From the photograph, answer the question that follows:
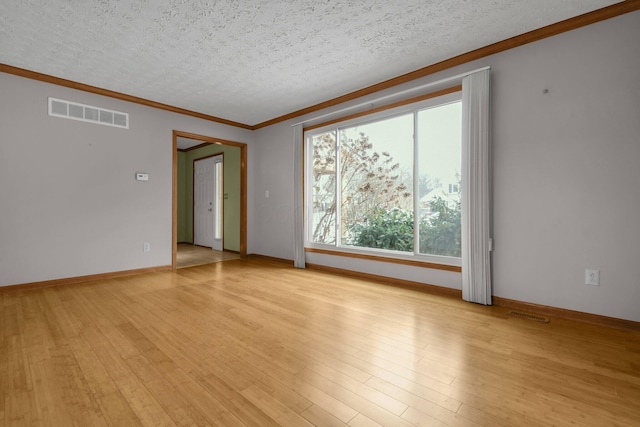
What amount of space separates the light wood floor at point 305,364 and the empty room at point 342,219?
0.02 m

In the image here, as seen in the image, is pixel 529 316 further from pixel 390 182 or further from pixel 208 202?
pixel 208 202

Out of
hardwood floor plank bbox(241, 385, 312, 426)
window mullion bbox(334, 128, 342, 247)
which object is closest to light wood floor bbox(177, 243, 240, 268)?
window mullion bbox(334, 128, 342, 247)

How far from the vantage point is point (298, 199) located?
527 cm

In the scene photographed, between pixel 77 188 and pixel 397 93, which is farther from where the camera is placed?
pixel 77 188

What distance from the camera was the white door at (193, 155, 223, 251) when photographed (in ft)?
23.9

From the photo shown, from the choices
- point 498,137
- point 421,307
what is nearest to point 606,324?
point 421,307

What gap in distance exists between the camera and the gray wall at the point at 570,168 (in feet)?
A: 8.25

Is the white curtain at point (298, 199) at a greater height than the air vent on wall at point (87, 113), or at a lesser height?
lesser

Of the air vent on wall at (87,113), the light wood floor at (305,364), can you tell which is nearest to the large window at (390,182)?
the light wood floor at (305,364)

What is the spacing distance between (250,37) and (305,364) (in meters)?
3.01

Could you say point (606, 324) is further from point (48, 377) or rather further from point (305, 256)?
point (48, 377)

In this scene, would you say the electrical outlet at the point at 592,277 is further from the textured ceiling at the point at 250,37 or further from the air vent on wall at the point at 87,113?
the air vent on wall at the point at 87,113

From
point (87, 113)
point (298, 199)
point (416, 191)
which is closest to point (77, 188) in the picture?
point (87, 113)

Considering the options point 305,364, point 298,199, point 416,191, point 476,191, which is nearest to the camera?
point 305,364
